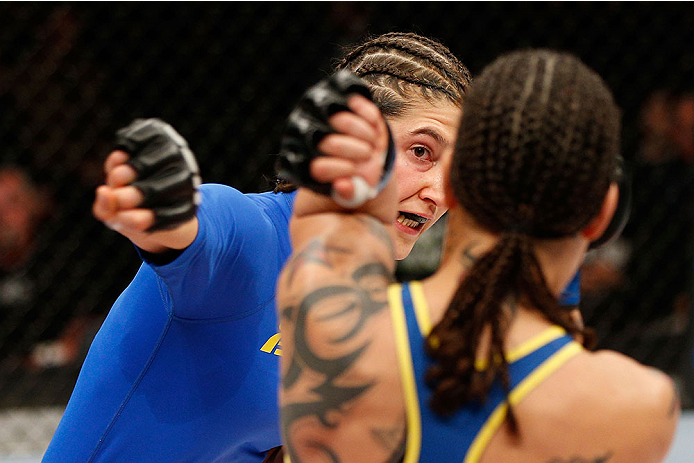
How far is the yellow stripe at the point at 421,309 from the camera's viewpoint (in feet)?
2.10

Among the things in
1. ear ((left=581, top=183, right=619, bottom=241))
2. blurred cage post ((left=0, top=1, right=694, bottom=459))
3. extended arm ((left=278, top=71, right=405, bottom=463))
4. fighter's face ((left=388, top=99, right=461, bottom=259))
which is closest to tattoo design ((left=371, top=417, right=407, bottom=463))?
extended arm ((left=278, top=71, right=405, bottom=463))

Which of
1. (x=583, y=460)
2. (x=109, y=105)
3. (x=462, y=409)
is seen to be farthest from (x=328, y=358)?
(x=109, y=105)

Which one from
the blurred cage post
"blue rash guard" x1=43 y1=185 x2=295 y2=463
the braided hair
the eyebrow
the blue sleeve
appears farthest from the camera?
the blurred cage post

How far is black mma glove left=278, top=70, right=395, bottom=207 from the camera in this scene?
65cm

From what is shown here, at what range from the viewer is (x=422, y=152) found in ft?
3.74

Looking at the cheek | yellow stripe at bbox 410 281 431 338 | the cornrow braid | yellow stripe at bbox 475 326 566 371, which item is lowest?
the cheek

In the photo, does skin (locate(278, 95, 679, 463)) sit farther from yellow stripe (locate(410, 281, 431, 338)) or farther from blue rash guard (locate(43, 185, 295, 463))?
blue rash guard (locate(43, 185, 295, 463))

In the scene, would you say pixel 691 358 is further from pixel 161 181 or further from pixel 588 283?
pixel 161 181

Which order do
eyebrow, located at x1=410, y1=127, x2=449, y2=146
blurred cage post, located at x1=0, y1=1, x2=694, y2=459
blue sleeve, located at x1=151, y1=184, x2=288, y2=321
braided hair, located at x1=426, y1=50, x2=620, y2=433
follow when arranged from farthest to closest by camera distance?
blurred cage post, located at x1=0, y1=1, x2=694, y2=459
eyebrow, located at x1=410, y1=127, x2=449, y2=146
blue sleeve, located at x1=151, y1=184, x2=288, y2=321
braided hair, located at x1=426, y1=50, x2=620, y2=433

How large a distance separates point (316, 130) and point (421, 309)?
167mm

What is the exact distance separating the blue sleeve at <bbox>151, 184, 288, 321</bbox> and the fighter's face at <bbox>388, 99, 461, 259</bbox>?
24cm

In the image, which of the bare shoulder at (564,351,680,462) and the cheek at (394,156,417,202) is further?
the cheek at (394,156,417,202)

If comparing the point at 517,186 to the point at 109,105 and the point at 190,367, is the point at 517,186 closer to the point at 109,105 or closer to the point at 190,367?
the point at 190,367

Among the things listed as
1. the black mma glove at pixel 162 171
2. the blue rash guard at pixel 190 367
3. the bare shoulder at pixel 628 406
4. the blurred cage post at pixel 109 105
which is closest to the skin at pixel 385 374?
the bare shoulder at pixel 628 406
